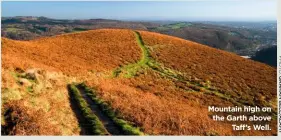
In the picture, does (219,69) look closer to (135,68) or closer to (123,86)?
(135,68)

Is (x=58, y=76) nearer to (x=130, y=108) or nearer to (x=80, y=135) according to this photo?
(x=130, y=108)

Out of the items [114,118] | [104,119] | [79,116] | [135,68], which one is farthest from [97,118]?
[135,68]

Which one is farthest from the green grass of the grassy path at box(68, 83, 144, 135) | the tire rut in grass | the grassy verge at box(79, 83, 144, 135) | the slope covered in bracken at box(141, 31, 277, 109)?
the tire rut in grass

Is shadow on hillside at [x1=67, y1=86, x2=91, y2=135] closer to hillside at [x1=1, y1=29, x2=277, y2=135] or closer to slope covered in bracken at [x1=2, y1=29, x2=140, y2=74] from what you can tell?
hillside at [x1=1, y1=29, x2=277, y2=135]

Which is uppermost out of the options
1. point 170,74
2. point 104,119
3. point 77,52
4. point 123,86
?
point 77,52

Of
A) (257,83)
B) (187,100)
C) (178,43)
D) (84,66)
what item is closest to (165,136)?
(187,100)
